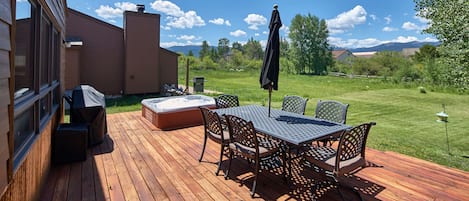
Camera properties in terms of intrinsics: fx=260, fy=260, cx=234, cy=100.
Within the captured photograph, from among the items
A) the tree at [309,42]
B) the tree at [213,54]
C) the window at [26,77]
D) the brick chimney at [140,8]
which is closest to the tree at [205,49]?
the tree at [213,54]

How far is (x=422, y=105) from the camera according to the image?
11.3m

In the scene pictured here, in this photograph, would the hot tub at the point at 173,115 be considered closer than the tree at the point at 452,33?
No

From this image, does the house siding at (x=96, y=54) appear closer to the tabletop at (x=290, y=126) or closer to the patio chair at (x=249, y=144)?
the tabletop at (x=290, y=126)

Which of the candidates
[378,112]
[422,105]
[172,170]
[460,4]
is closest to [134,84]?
[172,170]

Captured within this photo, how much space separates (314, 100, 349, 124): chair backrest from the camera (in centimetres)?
358

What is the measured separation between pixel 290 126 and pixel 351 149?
0.73 meters

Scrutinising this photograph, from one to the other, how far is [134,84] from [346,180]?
9627mm

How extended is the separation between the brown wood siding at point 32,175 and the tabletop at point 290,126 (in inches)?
85.1

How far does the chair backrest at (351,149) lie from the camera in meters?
2.49

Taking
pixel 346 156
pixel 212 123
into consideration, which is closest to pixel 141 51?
pixel 212 123

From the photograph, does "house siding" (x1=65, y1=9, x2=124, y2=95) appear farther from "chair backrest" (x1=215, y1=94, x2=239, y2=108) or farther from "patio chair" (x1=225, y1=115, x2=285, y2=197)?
"patio chair" (x1=225, y1=115, x2=285, y2=197)

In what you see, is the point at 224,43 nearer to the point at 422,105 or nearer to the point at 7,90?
the point at 422,105

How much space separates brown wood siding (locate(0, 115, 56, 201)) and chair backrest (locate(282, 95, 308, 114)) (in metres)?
3.37

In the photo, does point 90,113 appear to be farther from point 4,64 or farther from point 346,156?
Result: point 346,156
